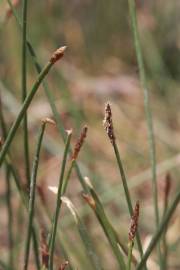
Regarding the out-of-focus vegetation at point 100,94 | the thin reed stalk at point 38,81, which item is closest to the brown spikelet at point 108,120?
the thin reed stalk at point 38,81

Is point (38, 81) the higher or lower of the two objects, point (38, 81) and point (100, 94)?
Answer: the lower

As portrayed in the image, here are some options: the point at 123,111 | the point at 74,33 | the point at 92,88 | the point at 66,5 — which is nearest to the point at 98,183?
the point at 92,88

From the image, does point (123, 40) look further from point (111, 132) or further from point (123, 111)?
point (111, 132)

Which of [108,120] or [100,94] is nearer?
[108,120]

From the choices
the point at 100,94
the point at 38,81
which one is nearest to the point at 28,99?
the point at 38,81

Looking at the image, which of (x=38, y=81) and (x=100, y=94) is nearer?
(x=38, y=81)

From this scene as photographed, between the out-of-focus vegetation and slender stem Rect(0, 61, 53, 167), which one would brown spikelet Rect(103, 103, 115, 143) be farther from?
the out-of-focus vegetation

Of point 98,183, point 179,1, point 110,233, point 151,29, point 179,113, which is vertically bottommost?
point 110,233

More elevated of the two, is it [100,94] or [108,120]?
[100,94]

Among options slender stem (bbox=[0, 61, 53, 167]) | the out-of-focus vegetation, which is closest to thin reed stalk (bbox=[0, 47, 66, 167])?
slender stem (bbox=[0, 61, 53, 167])

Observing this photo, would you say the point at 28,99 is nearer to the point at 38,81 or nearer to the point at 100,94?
the point at 38,81
